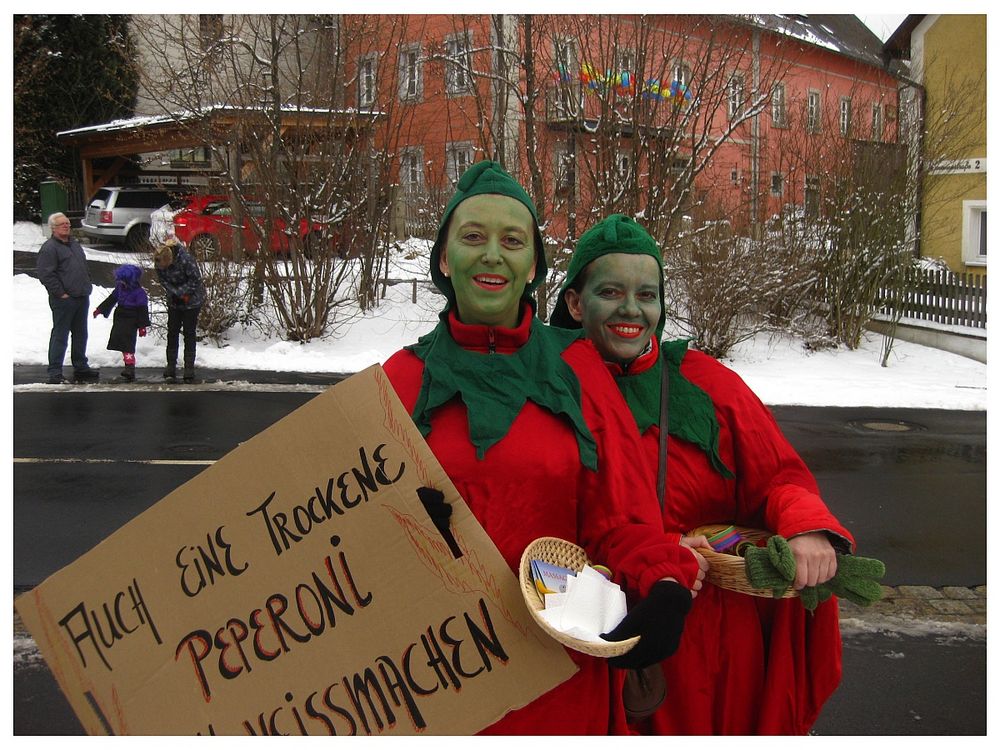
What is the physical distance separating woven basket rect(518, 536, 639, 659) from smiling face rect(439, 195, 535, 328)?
1.79 ft

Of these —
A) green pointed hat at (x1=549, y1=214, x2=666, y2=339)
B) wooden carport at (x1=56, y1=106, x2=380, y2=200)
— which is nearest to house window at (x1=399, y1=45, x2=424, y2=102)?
wooden carport at (x1=56, y1=106, x2=380, y2=200)

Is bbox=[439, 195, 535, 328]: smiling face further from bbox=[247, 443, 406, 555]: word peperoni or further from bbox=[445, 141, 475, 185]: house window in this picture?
bbox=[445, 141, 475, 185]: house window

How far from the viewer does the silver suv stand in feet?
68.0

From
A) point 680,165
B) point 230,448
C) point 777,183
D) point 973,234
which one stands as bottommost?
point 230,448

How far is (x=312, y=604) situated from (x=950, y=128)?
612 inches

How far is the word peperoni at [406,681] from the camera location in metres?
1.91

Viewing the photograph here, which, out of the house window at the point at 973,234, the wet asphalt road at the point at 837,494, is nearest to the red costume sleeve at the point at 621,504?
the wet asphalt road at the point at 837,494

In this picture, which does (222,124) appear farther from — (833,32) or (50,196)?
(833,32)

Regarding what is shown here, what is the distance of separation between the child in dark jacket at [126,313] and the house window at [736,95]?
8.09m

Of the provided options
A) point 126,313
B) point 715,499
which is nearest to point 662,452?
point 715,499

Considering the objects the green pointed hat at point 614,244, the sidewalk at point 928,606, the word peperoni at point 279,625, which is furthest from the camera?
the sidewalk at point 928,606

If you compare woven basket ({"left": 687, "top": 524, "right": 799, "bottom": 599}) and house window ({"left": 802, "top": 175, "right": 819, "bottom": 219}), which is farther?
house window ({"left": 802, "top": 175, "right": 819, "bottom": 219})

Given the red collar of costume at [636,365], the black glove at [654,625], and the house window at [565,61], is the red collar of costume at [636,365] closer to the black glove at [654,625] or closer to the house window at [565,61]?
the black glove at [654,625]

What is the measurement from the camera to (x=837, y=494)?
6.97 metres
